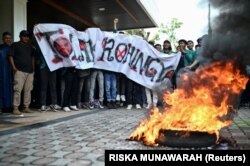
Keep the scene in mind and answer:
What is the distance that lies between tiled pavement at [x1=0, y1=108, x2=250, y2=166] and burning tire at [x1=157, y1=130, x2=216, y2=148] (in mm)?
283

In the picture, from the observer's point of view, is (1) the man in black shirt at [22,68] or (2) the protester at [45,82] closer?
(1) the man in black shirt at [22,68]

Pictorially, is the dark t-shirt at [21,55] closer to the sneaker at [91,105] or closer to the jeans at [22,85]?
the jeans at [22,85]

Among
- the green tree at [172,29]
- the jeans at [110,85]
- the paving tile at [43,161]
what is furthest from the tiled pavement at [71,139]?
the green tree at [172,29]

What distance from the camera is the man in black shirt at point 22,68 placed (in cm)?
856

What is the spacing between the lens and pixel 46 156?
4.57 meters

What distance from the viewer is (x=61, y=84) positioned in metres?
9.66

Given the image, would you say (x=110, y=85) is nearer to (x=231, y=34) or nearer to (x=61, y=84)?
(x=61, y=84)

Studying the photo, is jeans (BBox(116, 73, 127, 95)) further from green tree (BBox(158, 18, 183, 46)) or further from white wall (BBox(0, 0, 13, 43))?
green tree (BBox(158, 18, 183, 46))

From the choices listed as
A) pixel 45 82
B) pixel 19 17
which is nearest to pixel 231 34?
pixel 45 82

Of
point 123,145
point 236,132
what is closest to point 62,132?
point 123,145

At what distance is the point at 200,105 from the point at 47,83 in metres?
4.98

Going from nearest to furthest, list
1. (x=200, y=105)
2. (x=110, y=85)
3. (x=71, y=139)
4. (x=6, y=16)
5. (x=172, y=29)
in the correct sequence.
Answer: (x=200, y=105)
(x=71, y=139)
(x=110, y=85)
(x=6, y=16)
(x=172, y=29)

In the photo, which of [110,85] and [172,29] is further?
[172,29]

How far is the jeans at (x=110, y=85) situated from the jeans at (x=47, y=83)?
1.81 m
